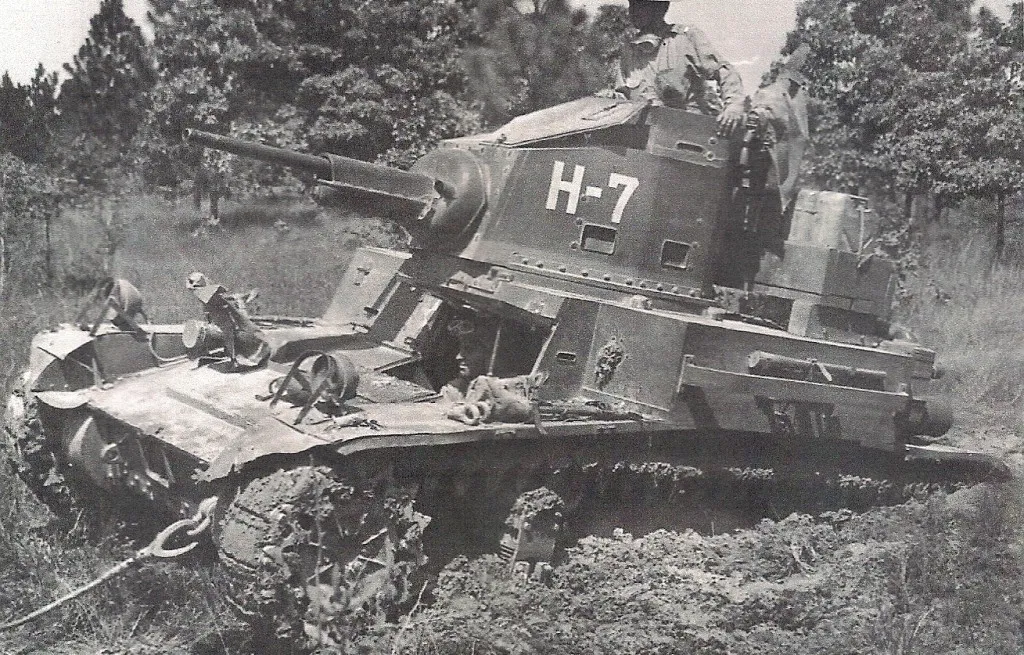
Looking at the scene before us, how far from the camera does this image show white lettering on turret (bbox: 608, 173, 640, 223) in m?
7.97

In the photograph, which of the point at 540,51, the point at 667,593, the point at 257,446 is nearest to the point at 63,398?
the point at 257,446

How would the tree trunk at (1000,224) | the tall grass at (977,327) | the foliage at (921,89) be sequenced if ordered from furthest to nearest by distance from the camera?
the tall grass at (977,327) < the tree trunk at (1000,224) < the foliage at (921,89)

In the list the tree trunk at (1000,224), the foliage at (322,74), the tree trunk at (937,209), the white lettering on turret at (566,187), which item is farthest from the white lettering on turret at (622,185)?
the foliage at (322,74)

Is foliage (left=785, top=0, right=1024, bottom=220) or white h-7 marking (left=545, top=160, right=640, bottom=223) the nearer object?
white h-7 marking (left=545, top=160, right=640, bottom=223)

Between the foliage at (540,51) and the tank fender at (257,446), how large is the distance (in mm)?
6768

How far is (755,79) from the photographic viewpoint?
862 centimetres

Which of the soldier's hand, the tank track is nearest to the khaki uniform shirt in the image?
the soldier's hand

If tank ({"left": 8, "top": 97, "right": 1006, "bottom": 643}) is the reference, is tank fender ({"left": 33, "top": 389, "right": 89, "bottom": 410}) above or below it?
below

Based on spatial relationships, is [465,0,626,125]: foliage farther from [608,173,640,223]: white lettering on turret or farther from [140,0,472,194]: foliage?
[608,173,640,223]: white lettering on turret

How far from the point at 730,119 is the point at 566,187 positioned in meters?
1.34

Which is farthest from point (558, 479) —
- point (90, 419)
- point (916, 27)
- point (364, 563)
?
point (916, 27)

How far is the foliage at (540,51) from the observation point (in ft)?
39.5

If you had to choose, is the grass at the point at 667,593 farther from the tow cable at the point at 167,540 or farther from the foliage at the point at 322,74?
the foliage at the point at 322,74

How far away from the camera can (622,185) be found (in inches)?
315
